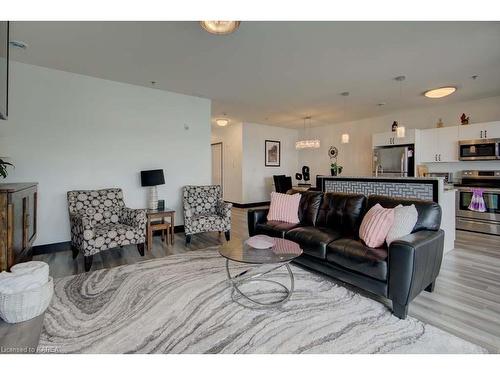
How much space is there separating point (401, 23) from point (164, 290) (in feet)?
11.1

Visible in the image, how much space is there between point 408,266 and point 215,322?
4.81 ft

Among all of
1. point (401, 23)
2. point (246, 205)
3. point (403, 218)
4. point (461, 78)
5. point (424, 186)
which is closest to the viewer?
point (403, 218)

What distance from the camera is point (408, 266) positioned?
6.08 feet

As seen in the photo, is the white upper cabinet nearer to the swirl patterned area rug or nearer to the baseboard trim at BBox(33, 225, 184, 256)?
the swirl patterned area rug

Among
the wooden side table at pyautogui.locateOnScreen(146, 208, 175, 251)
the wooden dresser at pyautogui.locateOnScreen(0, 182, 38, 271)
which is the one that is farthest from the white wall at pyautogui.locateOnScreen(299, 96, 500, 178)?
the wooden dresser at pyautogui.locateOnScreen(0, 182, 38, 271)

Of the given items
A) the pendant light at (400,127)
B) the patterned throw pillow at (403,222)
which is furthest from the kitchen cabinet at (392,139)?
the patterned throw pillow at (403,222)

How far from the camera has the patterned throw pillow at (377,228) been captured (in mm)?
2287

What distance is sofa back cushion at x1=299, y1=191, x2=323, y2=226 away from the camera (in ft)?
10.8

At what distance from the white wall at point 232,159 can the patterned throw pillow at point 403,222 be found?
5.49 meters

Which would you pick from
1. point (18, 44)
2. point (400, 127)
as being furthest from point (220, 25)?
point (400, 127)

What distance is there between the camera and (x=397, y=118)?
6.35m
